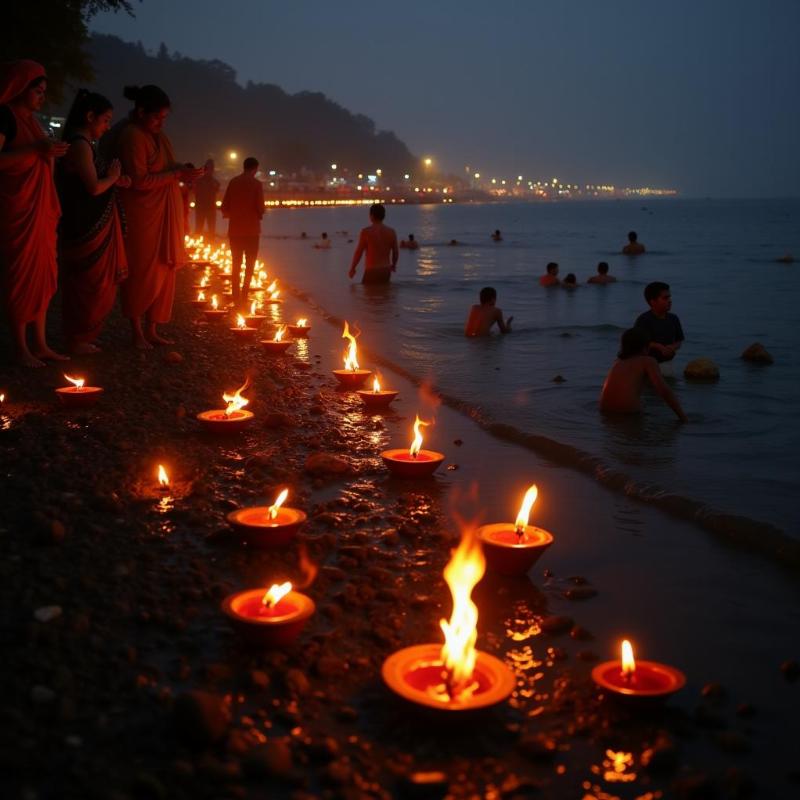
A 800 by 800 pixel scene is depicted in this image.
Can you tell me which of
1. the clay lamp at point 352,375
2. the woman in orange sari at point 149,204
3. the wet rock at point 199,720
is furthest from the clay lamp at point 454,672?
the woman in orange sari at point 149,204

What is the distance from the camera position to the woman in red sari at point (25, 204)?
697 centimetres

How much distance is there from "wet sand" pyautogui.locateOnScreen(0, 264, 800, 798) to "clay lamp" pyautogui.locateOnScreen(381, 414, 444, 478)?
10 cm

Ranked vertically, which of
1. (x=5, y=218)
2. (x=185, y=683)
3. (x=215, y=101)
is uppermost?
(x=215, y=101)

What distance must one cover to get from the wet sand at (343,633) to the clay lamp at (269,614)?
0.08 meters

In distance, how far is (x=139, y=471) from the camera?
5270 millimetres

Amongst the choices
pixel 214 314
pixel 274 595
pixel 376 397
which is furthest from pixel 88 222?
pixel 274 595

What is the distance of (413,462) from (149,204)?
16.0 ft

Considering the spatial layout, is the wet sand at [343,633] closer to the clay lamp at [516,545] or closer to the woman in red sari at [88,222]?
the clay lamp at [516,545]

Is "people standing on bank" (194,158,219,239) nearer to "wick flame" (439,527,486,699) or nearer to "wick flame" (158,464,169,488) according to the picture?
"wick flame" (158,464,169,488)

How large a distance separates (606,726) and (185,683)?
1434mm

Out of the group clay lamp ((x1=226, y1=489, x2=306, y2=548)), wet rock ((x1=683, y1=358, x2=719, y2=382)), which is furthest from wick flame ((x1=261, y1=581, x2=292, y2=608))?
wet rock ((x1=683, y1=358, x2=719, y2=382))

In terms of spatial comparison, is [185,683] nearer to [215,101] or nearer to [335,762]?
[335,762]

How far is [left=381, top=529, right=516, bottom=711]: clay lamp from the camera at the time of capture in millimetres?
2664

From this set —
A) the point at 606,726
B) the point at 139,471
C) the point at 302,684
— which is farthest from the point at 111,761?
the point at 139,471
